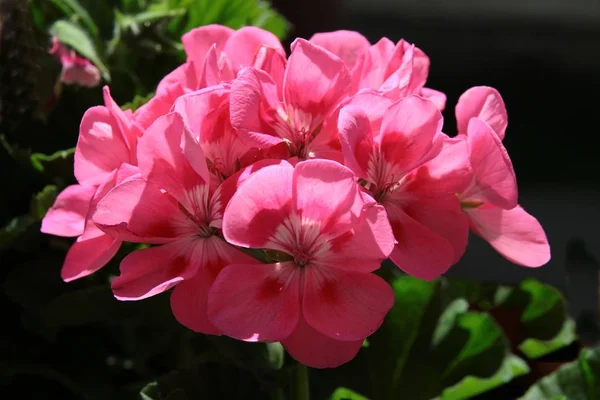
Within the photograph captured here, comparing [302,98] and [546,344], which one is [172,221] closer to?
[302,98]

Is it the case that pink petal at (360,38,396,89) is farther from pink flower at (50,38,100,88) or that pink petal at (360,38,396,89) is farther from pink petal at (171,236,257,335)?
pink flower at (50,38,100,88)

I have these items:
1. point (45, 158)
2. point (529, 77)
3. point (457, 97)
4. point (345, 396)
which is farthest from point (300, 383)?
point (529, 77)

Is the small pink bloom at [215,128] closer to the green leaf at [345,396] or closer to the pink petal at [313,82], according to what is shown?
the pink petal at [313,82]

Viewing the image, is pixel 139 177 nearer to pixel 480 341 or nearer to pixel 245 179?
pixel 245 179

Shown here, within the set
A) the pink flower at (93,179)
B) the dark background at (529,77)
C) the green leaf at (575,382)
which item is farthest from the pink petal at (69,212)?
the dark background at (529,77)

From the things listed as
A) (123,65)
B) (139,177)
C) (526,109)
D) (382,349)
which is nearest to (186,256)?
(139,177)

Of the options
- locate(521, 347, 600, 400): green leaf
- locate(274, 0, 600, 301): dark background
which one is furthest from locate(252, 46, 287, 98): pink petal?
locate(274, 0, 600, 301): dark background

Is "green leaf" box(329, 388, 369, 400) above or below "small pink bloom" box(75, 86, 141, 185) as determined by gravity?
below
